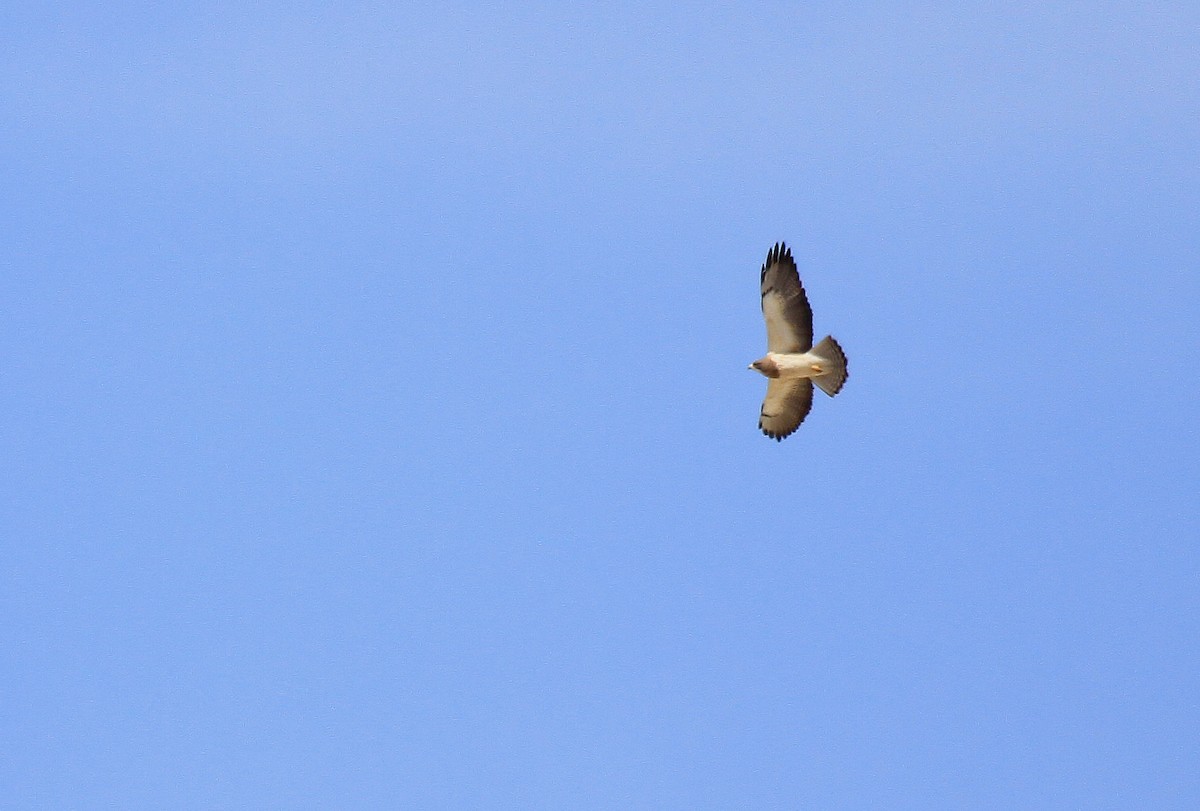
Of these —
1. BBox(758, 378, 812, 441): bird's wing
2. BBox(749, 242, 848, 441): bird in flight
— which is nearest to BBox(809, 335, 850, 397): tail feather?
BBox(749, 242, 848, 441): bird in flight

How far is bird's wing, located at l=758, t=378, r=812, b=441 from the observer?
31.8 metres

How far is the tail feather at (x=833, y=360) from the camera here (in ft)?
100

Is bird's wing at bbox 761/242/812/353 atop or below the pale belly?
atop

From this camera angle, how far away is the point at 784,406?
3222 cm

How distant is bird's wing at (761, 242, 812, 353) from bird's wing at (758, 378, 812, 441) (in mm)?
1086

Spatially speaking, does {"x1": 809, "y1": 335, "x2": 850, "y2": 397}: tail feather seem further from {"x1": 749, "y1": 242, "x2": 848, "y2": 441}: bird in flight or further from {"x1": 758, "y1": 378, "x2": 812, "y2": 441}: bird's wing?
{"x1": 758, "y1": 378, "x2": 812, "y2": 441}: bird's wing

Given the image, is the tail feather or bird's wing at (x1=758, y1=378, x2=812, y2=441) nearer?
the tail feather

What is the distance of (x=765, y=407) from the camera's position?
3247 cm

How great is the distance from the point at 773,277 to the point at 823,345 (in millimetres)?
1563

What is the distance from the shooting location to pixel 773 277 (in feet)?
100

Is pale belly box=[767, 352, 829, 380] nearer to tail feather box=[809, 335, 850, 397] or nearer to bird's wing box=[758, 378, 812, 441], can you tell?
tail feather box=[809, 335, 850, 397]

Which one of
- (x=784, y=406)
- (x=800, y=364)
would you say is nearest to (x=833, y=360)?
(x=800, y=364)

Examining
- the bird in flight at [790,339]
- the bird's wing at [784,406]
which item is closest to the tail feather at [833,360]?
the bird in flight at [790,339]

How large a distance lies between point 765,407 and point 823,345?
2.41 m
